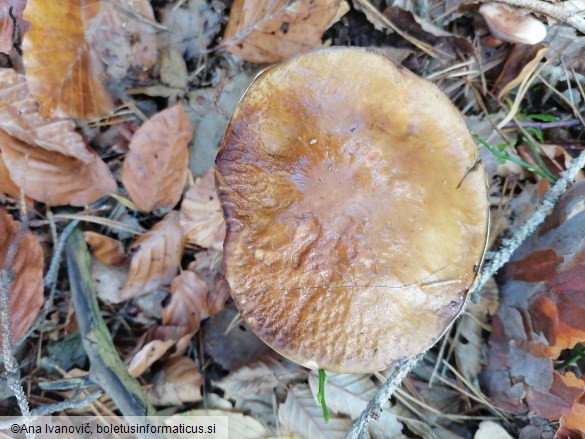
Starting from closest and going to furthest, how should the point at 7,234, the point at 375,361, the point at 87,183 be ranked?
1. the point at 375,361
2. the point at 7,234
3. the point at 87,183

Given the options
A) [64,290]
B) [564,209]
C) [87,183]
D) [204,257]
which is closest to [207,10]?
[87,183]

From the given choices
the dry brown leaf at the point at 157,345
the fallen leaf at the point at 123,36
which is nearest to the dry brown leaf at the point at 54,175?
the fallen leaf at the point at 123,36

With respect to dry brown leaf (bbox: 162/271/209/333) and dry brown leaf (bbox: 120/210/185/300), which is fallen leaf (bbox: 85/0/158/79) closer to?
dry brown leaf (bbox: 120/210/185/300)

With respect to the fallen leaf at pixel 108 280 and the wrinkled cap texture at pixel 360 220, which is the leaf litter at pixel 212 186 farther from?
the wrinkled cap texture at pixel 360 220

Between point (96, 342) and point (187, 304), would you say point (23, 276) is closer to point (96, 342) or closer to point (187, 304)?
point (96, 342)

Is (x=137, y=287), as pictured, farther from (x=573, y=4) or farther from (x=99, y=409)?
(x=573, y=4)

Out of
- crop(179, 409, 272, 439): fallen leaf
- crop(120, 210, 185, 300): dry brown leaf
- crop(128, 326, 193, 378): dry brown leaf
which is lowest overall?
crop(179, 409, 272, 439): fallen leaf

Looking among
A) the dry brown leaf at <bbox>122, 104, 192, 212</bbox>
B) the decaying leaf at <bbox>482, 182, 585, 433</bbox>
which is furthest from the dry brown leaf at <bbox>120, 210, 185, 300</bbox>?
the decaying leaf at <bbox>482, 182, 585, 433</bbox>
